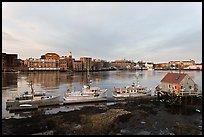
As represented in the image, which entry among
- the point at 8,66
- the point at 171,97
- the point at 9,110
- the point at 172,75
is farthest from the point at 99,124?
the point at 8,66

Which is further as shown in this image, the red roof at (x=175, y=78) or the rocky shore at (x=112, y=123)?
the red roof at (x=175, y=78)

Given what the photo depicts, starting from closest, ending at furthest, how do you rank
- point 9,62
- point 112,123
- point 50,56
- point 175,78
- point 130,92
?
point 112,123, point 175,78, point 130,92, point 9,62, point 50,56

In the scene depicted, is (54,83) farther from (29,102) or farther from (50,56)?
(50,56)

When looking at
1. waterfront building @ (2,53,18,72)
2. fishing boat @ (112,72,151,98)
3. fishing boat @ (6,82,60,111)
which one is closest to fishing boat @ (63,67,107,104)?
fishing boat @ (6,82,60,111)

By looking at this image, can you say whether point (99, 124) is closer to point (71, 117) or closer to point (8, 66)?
point (71, 117)

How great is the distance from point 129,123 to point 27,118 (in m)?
14.0

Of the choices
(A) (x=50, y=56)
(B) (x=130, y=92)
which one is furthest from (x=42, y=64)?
(B) (x=130, y=92)

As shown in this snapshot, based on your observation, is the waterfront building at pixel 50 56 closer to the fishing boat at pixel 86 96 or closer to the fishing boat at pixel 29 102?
the fishing boat at pixel 86 96

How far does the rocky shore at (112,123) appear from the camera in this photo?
→ 18.8m

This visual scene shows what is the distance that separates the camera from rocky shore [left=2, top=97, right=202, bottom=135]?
18.8m

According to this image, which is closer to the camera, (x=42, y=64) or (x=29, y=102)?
(x=29, y=102)

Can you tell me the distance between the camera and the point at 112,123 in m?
21.0

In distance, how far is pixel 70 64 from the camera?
176m

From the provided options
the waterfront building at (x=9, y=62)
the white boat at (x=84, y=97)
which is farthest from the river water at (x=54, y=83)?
the waterfront building at (x=9, y=62)
